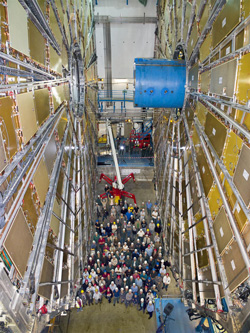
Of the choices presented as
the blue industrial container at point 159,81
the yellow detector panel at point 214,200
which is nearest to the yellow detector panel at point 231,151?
the yellow detector panel at point 214,200

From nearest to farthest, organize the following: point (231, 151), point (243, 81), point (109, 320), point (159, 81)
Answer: point (243, 81)
point (231, 151)
point (159, 81)
point (109, 320)

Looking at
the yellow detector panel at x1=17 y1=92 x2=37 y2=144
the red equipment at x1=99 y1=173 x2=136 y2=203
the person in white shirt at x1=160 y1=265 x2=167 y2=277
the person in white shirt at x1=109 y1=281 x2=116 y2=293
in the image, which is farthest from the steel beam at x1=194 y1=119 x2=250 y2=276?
the red equipment at x1=99 y1=173 x2=136 y2=203

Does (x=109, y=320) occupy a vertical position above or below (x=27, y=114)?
below

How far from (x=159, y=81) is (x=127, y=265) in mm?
9218

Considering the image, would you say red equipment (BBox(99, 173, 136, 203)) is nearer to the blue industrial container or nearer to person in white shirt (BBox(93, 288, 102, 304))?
person in white shirt (BBox(93, 288, 102, 304))

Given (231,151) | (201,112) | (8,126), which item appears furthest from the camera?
(201,112)

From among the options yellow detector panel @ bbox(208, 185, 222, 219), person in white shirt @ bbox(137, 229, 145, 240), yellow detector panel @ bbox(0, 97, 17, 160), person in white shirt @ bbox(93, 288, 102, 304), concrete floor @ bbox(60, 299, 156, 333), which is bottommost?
concrete floor @ bbox(60, 299, 156, 333)

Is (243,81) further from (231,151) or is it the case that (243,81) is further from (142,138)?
(142,138)

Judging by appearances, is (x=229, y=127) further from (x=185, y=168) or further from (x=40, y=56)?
(x=40, y=56)

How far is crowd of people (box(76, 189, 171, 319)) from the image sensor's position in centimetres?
1109

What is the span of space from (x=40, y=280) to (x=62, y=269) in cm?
208

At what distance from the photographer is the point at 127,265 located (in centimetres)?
1234

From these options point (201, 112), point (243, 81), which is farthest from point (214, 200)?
point (243, 81)

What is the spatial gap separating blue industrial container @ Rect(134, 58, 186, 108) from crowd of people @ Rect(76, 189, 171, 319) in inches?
310
